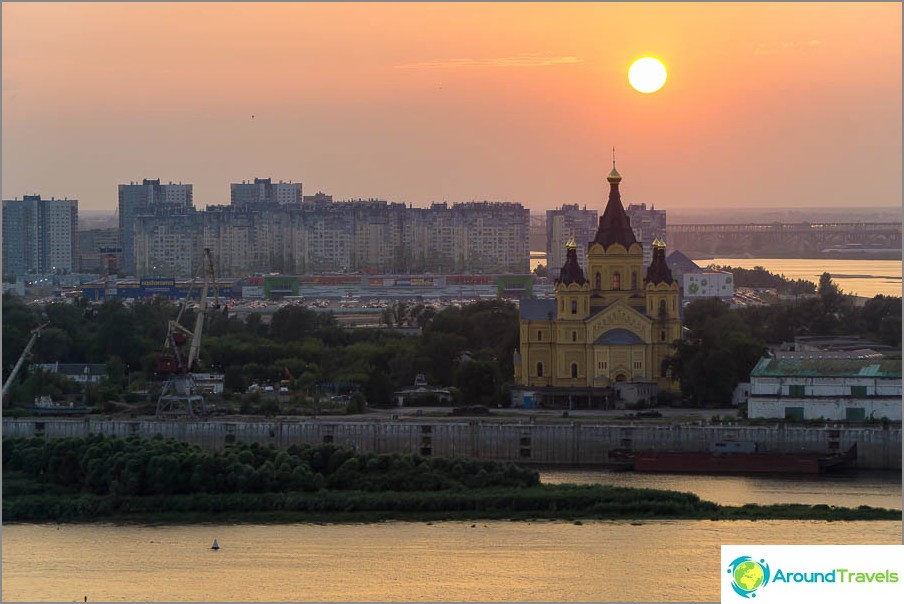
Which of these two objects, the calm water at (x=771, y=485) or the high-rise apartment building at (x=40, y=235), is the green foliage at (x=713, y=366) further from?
the high-rise apartment building at (x=40, y=235)

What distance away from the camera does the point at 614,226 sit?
35031 mm

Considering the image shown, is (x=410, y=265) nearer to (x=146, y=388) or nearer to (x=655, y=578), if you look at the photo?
(x=146, y=388)

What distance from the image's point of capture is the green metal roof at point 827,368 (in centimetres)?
2984

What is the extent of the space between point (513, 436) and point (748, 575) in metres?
13.8

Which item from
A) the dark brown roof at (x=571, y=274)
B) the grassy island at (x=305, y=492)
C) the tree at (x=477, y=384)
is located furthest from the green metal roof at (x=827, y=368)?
the grassy island at (x=305, y=492)

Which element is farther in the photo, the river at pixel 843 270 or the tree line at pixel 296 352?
the river at pixel 843 270

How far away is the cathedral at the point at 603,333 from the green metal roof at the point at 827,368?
2.80 meters

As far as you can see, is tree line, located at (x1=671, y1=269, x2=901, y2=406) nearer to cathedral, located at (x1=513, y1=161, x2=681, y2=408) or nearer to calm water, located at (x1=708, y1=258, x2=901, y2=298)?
cathedral, located at (x1=513, y1=161, x2=681, y2=408)

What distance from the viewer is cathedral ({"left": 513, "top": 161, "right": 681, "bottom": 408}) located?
33.1m

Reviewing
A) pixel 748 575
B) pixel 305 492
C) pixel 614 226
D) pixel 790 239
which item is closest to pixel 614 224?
pixel 614 226

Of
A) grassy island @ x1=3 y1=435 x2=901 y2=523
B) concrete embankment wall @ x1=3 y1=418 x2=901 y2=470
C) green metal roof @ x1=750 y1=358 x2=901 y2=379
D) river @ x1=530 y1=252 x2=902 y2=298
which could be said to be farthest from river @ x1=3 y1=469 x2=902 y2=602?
river @ x1=530 y1=252 x2=902 y2=298

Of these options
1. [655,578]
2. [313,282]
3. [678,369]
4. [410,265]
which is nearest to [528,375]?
[678,369]

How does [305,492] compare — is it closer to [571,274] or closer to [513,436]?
[513,436]

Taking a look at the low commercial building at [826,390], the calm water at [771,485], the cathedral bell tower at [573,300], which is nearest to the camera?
the calm water at [771,485]
